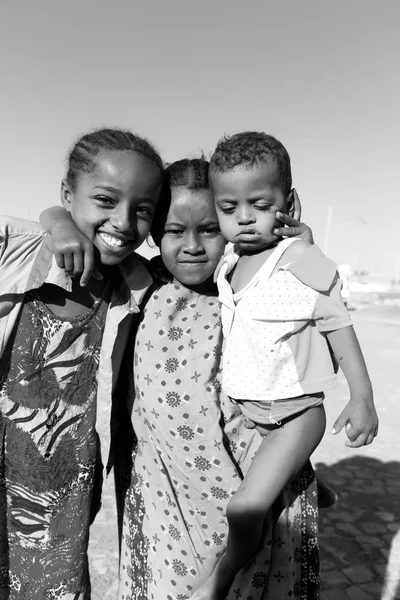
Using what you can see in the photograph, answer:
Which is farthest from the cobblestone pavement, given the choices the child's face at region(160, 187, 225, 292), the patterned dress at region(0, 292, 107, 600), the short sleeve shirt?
the child's face at region(160, 187, 225, 292)

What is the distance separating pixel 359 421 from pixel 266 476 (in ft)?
1.10

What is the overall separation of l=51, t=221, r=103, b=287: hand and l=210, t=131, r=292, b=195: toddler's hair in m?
0.55

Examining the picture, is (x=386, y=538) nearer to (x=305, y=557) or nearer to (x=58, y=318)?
(x=305, y=557)

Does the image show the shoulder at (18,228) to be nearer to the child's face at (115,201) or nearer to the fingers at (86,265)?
the child's face at (115,201)

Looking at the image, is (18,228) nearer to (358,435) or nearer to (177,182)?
(177,182)

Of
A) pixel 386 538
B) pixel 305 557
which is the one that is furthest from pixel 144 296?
pixel 386 538

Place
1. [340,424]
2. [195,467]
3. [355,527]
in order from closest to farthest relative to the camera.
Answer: [340,424] < [195,467] < [355,527]

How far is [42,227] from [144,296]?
1.44 feet

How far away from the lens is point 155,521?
1.86 meters

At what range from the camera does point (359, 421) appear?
1.53 m

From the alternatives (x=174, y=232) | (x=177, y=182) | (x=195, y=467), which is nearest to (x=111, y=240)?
(x=174, y=232)

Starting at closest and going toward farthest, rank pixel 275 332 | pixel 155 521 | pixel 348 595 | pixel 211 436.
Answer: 1. pixel 275 332
2. pixel 211 436
3. pixel 155 521
4. pixel 348 595

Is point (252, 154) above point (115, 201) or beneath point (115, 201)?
above

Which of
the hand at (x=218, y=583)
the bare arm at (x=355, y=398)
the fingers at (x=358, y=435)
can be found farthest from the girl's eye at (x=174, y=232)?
the hand at (x=218, y=583)
